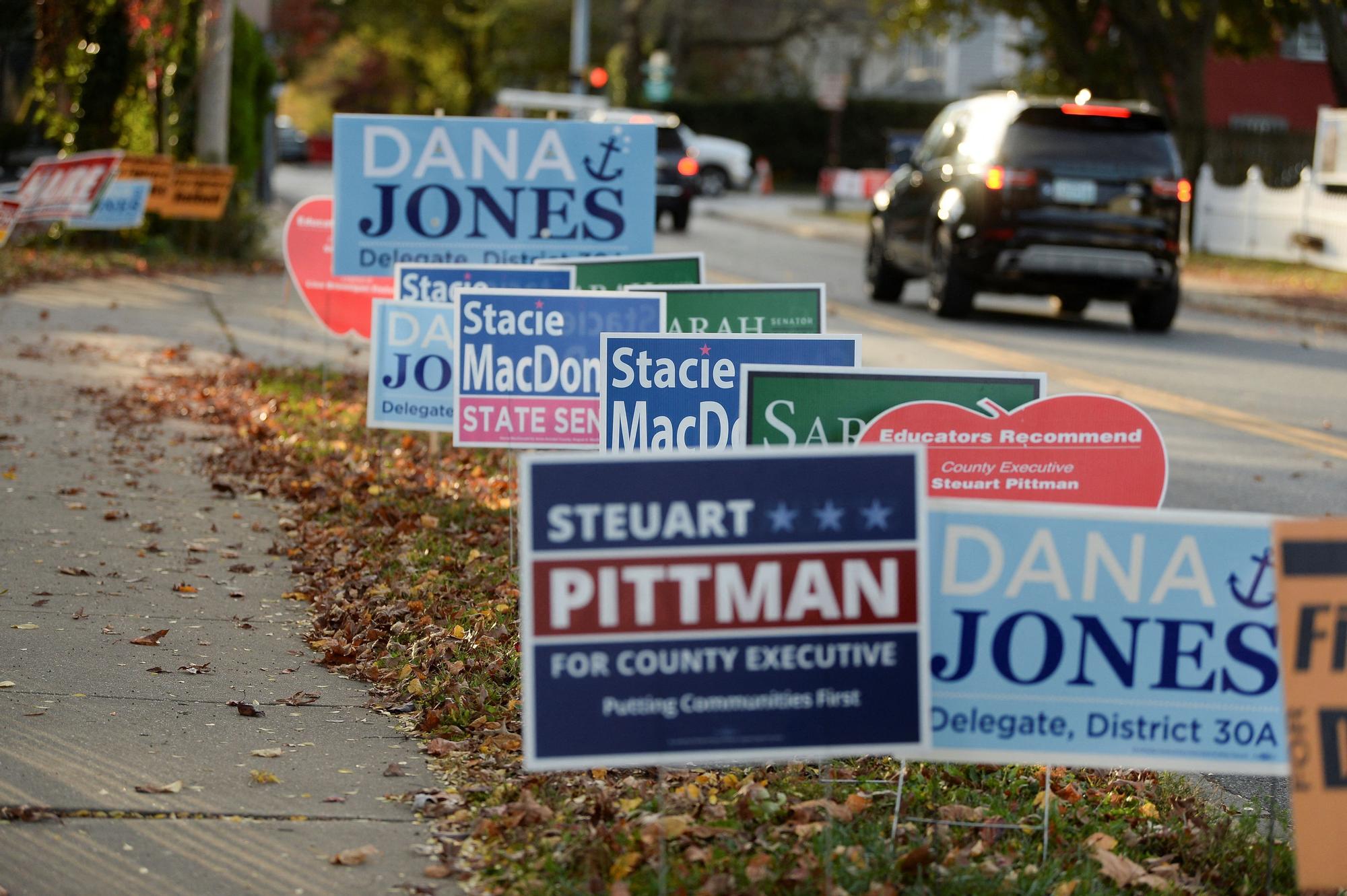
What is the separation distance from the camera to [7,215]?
17.8 meters

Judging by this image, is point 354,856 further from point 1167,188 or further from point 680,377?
point 1167,188

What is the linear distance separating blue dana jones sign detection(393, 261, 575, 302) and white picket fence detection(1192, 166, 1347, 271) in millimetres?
18632

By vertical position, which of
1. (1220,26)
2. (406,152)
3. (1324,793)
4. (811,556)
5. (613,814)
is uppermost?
(1220,26)

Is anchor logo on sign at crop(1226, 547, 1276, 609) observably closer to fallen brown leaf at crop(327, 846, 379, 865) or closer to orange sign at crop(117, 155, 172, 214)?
fallen brown leaf at crop(327, 846, 379, 865)

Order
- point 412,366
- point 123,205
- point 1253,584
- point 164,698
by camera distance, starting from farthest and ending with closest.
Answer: point 123,205
point 412,366
point 164,698
point 1253,584

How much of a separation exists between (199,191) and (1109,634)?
17.0 metres

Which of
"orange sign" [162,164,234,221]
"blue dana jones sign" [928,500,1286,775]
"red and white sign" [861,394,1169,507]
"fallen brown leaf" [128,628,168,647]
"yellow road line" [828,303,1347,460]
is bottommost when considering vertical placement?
"fallen brown leaf" [128,628,168,647]

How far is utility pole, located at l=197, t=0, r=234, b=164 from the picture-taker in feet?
65.3

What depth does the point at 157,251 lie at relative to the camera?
2020cm

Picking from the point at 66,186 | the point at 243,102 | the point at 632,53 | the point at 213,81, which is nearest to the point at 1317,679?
the point at 66,186

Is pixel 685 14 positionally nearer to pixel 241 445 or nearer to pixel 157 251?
pixel 157 251

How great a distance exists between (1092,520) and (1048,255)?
41.4 feet

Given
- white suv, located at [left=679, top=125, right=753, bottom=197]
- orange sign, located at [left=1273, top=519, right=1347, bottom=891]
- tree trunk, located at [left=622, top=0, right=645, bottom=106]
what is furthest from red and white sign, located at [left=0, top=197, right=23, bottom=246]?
tree trunk, located at [left=622, top=0, right=645, bottom=106]

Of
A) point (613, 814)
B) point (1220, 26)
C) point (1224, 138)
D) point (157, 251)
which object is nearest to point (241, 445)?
point (613, 814)
